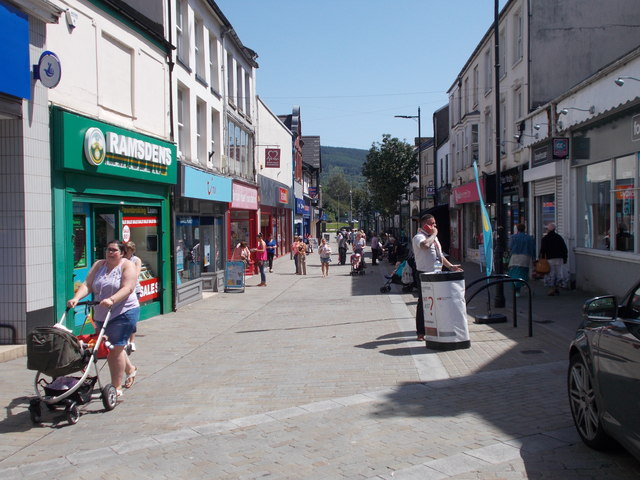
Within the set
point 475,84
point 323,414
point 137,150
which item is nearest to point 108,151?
point 137,150

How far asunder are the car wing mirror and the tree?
155ft

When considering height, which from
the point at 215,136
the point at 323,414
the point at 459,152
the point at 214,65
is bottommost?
the point at 323,414

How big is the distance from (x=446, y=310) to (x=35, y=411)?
17.2 ft

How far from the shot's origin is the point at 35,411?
19.0ft

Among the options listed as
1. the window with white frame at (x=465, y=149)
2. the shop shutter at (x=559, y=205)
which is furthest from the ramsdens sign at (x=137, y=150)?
the window with white frame at (x=465, y=149)

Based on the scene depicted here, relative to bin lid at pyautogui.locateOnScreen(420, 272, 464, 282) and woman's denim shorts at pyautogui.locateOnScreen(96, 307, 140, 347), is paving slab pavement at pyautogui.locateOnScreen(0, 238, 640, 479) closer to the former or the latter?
woman's denim shorts at pyautogui.locateOnScreen(96, 307, 140, 347)

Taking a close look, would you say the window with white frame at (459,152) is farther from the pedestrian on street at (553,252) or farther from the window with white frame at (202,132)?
the pedestrian on street at (553,252)

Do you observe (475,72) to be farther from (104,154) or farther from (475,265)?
(104,154)

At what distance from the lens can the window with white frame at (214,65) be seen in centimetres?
1938

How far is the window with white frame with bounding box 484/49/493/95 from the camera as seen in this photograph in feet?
84.1

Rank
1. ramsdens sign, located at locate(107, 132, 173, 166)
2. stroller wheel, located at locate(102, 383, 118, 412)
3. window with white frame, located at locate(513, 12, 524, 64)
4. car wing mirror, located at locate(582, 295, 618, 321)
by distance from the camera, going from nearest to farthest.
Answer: car wing mirror, located at locate(582, 295, 618, 321), stroller wheel, located at locate(102, 383, 118, 412), ramsdens sign, located at locate(107, 132, 173, 166), window with white frame, located at locate(513, 12, 524, 64)

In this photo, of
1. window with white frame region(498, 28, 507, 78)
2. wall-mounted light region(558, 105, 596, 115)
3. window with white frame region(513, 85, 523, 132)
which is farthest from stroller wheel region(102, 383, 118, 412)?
window with white frame region(498, 28, 507, 78)

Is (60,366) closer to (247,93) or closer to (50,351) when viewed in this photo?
(50,351)

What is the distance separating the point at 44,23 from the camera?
895cm
